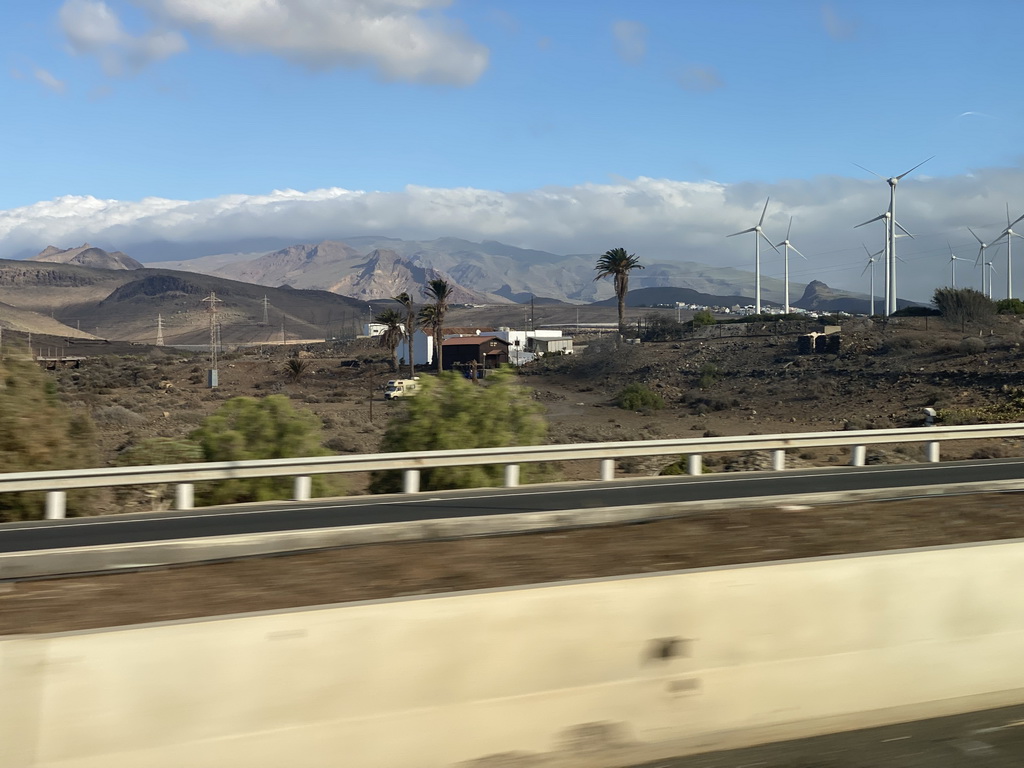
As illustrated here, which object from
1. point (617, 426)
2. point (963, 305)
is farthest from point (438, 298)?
point (963, 305)

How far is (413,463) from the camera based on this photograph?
1673cm

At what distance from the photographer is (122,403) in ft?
197

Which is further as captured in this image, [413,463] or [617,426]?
[617,426]

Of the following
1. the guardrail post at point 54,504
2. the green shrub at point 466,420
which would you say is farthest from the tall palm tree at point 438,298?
the guardrail post at point 54,504

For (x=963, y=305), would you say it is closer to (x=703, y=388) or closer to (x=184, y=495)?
(x=703, y=388)

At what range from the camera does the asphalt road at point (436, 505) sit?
12578 mm

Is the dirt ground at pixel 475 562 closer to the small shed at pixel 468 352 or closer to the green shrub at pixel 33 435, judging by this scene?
the green shrub at pixel 33 435

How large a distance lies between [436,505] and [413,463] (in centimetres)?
228

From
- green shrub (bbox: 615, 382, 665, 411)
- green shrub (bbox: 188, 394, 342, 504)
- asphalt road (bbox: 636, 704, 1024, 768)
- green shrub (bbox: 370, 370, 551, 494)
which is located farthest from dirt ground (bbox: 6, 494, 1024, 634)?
green shrub (bbox: 615, 382, 665, 411)

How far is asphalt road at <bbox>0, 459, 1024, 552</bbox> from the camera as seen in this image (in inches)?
495

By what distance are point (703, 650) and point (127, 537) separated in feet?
28.8

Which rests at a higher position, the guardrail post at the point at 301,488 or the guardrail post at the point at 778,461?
the guardrail post at the point at 778,461

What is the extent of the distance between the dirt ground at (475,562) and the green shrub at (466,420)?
10.9m

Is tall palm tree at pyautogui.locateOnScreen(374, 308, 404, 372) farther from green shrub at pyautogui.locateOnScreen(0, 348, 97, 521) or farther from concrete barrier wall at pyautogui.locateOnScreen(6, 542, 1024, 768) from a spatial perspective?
concrete barrier wall at pyautogui.locateOnScreen(6, 542, 1024, 768)
